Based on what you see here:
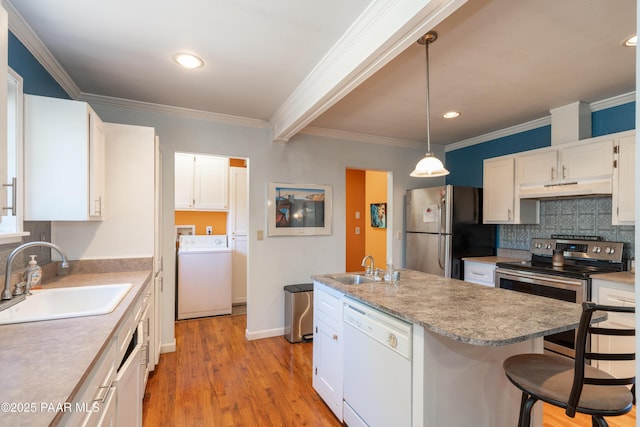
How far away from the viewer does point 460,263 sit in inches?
142

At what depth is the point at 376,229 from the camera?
223 inches

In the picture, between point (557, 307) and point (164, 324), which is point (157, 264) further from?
point (557, 307)

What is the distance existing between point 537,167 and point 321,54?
97.4 inches

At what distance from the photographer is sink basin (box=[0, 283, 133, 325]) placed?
5.01 ft

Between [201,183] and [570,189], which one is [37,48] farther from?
[570,189]

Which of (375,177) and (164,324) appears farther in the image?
(375,177)

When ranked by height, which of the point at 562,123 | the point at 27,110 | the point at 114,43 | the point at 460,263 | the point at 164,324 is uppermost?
the point at 114,43

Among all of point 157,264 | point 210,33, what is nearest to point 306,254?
point 157,264

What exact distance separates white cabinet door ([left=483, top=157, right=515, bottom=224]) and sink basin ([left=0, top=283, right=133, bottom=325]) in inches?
141

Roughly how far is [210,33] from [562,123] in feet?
10.5

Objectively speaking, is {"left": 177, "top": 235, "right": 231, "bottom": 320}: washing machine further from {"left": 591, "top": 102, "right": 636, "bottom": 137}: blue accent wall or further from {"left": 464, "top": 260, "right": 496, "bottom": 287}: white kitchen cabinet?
{"left": 591, "top": 102, "right": 636, "bottom": 137}: blue accent wall

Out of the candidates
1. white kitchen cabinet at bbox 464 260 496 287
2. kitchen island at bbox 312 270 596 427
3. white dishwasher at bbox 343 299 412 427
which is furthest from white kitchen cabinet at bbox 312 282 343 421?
white kitchen cabinet at bbox 464 260 496 287

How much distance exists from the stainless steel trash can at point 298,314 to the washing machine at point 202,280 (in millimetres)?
1222

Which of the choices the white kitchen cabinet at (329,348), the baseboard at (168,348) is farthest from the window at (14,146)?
the white kitchen cabinet at (329,348)
